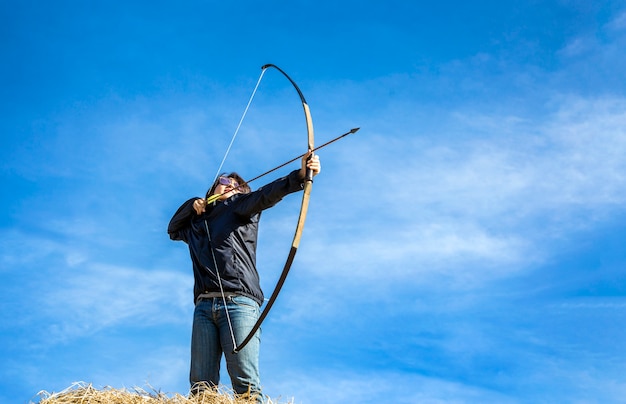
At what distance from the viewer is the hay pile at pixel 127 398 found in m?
4.31

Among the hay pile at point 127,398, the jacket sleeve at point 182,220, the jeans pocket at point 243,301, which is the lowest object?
the hay pile at point 127,398

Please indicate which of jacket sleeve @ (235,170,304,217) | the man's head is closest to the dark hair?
the man's head

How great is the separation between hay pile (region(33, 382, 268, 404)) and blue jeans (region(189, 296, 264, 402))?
274 millimetres

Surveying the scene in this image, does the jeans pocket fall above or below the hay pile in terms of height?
above

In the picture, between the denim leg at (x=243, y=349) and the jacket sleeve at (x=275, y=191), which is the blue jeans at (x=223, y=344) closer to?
the denim leg at (x=243, y=349)

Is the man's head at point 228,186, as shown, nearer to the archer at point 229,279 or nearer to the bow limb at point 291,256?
the archer at point 229,279

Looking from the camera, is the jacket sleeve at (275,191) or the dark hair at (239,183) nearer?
the jacket sleeve at (275,191)

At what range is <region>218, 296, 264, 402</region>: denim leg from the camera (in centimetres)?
468

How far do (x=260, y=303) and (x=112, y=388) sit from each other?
3.53ft

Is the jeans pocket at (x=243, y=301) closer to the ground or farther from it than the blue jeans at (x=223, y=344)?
farther from it

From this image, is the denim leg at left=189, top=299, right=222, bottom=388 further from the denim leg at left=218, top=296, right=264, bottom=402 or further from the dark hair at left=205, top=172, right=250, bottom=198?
the dark hair at left=205, top=172, right=250, bottom=198

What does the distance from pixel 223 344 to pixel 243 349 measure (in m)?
0.15

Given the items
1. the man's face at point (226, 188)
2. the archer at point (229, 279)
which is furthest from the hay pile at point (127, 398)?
the man's face at point (226, 188)

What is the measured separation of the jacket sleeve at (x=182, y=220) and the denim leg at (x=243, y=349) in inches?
30.7
